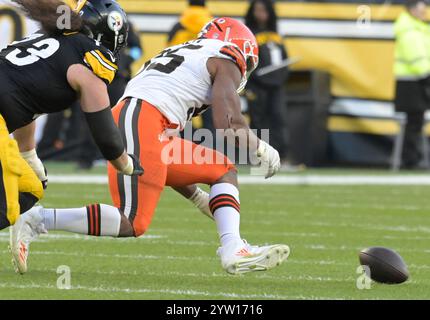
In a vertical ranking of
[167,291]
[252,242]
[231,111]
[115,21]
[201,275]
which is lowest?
[252,242]

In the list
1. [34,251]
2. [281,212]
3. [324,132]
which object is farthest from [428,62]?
[34,251]

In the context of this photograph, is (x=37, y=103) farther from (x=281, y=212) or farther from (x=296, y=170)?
(x=296, y=170)

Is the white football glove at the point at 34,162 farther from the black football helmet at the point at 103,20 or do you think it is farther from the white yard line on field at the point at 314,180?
the white yard line on field at the point at 314,180

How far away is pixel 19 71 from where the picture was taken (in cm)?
504

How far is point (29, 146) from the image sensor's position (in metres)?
5.73

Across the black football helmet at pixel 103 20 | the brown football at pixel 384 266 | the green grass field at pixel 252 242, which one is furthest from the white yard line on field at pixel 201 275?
the black football helmet at pixel 103 20

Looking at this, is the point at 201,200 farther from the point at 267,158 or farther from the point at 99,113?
A: the point at 99,113

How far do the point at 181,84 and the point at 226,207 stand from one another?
660 millimetres

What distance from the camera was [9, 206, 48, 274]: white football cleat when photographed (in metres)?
5.44

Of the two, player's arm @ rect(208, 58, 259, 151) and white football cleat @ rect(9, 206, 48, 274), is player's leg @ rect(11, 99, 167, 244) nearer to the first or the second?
white football cleat @ rect(9, 206, 48, 274)

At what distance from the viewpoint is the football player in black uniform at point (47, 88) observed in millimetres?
4949

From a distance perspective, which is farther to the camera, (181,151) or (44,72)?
(181,151)

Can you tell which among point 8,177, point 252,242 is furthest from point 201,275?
point 252,242
